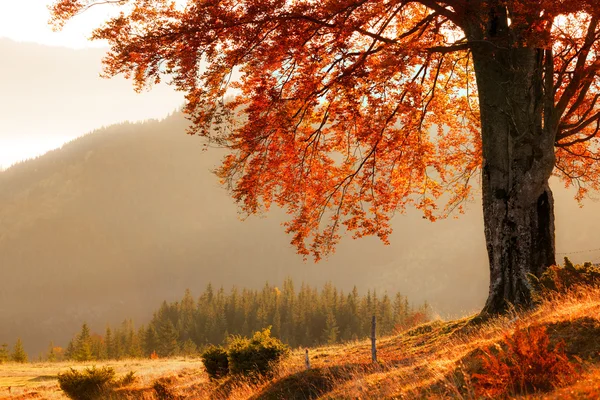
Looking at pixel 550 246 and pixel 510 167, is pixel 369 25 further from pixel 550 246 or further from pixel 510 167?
pixel 550 246

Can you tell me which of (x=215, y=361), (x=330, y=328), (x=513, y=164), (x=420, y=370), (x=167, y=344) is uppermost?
(x=513, y=164)

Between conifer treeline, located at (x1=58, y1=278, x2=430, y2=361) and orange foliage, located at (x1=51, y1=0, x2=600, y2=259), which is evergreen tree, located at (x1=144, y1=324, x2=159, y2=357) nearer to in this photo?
conifer treeline, located at (x1=58, y1=278, x2=430, y2=361)

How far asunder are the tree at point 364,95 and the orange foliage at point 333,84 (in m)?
0.04

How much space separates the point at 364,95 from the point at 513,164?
13.3 ft

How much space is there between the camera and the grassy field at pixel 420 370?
6.09m

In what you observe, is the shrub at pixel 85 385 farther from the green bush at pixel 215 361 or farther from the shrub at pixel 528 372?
the shrub at pixel 528 372

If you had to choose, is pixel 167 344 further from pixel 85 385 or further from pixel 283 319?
pixel 85 385

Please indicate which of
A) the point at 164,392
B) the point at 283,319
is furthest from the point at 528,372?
the point at 283,319

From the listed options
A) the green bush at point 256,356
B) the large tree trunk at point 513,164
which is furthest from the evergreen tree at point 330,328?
the large tree trunk at point 513,164

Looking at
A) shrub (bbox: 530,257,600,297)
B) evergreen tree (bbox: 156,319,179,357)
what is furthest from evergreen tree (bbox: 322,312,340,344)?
shrub (bbox: 530,257,600,297)

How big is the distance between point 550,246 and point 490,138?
117 inches

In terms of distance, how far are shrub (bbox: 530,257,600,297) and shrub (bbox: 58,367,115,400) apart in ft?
44.9

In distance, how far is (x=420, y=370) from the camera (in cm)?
779

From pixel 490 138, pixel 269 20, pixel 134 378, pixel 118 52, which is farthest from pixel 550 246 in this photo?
pixel 134 378
